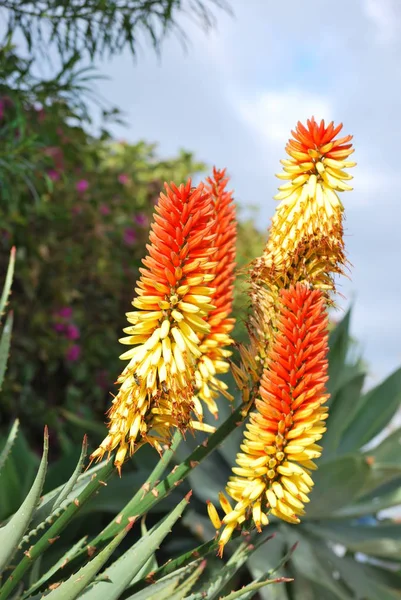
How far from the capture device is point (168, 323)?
1.10 m

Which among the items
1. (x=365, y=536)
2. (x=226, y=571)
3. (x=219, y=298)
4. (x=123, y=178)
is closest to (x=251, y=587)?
(x=226, y=571)

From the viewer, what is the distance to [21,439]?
2.91m

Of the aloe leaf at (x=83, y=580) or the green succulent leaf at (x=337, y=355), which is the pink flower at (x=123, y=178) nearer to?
the green succulent leaf at (x=337, y=355)

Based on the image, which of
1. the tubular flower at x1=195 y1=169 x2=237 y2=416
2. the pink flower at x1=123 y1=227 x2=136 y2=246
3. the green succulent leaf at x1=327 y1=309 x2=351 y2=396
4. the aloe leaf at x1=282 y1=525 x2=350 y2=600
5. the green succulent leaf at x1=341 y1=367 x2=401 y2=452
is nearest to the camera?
the tubular flower at x1=195 y1=169 x2=237 y2=416

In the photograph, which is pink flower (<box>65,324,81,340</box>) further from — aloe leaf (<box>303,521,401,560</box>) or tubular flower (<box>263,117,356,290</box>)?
tubular flower (<box>263,117,356,290</box>)

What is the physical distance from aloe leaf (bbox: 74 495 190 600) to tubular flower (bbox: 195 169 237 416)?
200mm

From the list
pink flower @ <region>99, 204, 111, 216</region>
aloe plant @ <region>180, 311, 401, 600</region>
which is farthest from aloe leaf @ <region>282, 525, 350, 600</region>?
pink flower @ <region>99, 204, 111, 216</region>

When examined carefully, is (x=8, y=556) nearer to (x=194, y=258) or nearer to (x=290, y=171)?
(x=194, y=258)

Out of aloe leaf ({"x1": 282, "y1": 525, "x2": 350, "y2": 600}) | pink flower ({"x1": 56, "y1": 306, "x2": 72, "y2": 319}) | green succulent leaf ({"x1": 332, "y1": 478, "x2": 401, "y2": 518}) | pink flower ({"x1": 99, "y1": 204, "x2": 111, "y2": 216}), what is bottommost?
aloe leaf ({"x1": 282, "y1": 525, "x2": 350, "y2": 600})

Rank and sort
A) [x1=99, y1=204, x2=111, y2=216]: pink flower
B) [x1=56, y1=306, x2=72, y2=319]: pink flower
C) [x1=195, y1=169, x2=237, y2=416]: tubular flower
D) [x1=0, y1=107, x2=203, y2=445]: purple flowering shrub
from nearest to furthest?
1. [x1=195, y1=169, x2=237, y2=416]: tubular flower
2. [x1=0, y1=107, x2=203, y2=445]: purple flowering shrub
3. [x1=56, y1=306, x2=72, y2=319]: pink flower
4. [x1=99, y1=204, x2=111, y2=216]: pink flower

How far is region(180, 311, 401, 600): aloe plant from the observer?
2607 millimetres

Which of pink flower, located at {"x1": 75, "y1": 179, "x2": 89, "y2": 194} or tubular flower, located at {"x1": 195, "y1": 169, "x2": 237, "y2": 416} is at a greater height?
pink flower, located at {"x1": 75, "y1": 179, "x2": 89, "y2": 194}

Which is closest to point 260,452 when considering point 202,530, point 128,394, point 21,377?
point 128,394

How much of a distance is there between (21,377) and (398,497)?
194cm
